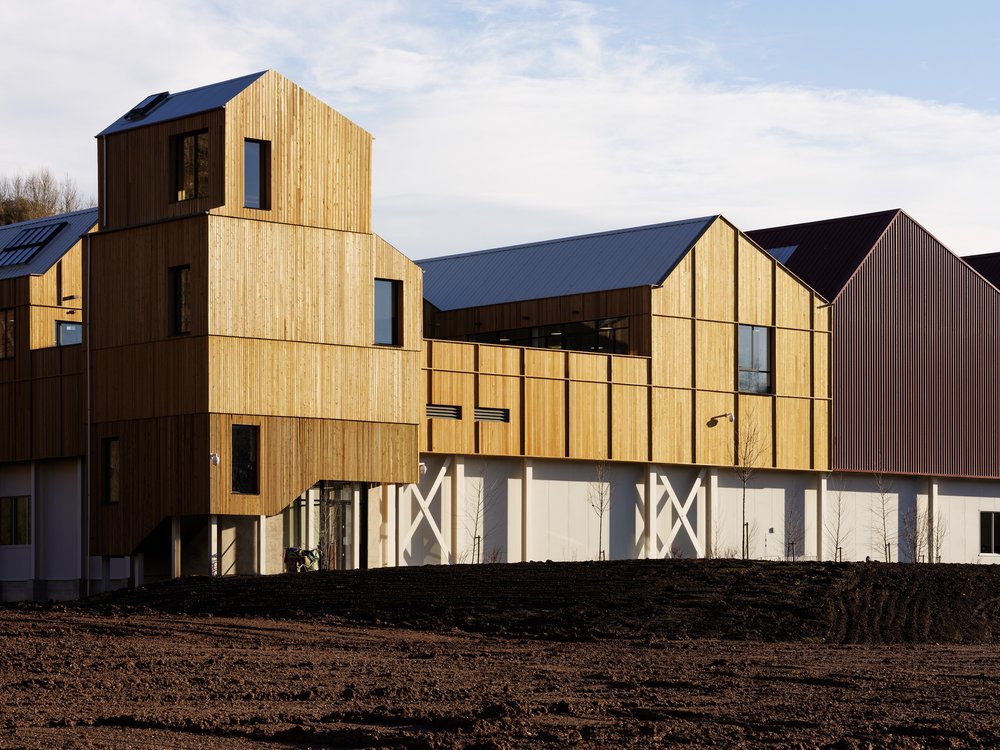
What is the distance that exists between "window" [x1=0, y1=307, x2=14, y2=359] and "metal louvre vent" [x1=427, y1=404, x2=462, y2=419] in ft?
37.4

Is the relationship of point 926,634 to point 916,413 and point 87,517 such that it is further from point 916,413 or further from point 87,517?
point 916,413

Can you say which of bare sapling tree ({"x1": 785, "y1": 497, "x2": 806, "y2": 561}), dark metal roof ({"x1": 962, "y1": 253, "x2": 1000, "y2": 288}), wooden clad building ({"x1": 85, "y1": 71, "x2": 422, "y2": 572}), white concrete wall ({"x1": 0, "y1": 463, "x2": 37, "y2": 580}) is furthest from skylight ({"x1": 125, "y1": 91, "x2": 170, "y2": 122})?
dark metal roof ({"x1": 962, "y1": 253, "x2": 1000, "y2": 288})

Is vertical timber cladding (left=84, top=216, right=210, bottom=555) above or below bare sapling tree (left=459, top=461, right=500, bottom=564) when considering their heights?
above

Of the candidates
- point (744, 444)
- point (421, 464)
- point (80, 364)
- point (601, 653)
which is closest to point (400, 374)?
point (421, 464)

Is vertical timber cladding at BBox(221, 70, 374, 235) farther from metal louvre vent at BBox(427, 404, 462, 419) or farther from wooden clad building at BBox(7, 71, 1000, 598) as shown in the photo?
metal louvre vent at BBox(427, 404, 462, 419)

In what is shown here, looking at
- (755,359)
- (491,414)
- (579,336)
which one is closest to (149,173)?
(491,414)

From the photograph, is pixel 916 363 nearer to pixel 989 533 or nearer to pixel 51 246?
pixel 989 533

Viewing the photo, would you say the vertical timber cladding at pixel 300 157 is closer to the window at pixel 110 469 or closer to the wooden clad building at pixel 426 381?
the wooden clad building at pixel 426 381

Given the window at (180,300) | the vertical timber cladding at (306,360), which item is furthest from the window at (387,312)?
the window at (180,300)

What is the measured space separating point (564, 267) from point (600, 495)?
26.9 ft

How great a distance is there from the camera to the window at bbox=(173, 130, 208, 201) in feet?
128

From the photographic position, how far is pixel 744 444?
4984cm

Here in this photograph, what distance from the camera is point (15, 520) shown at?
4528 centimetres

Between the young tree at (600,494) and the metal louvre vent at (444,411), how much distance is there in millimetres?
4986
